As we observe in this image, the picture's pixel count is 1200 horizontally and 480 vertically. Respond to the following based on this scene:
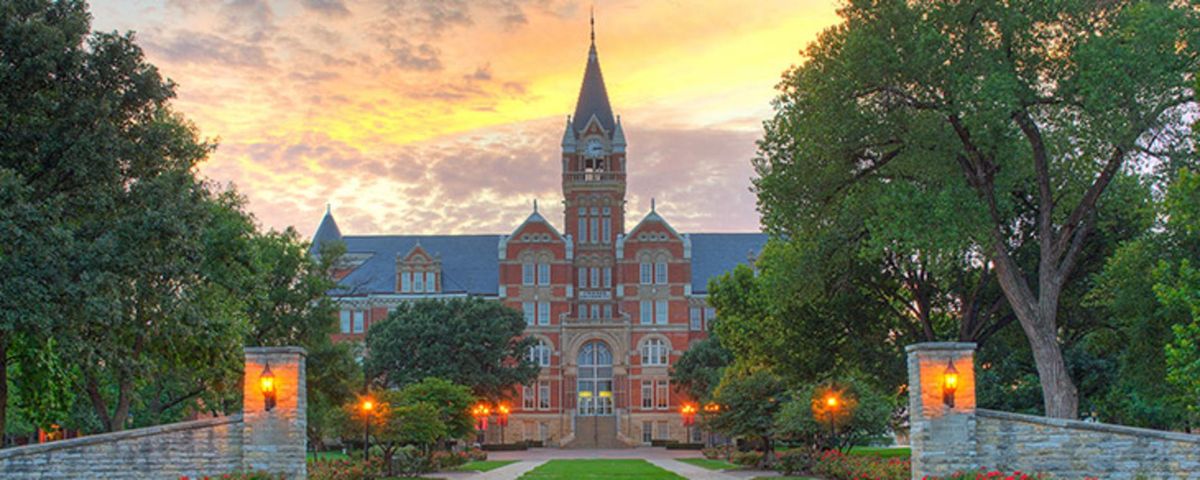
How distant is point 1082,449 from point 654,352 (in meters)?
61.7

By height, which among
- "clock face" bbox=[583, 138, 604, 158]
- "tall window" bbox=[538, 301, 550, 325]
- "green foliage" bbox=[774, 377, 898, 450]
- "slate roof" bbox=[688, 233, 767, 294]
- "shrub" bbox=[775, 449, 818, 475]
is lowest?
"shrub" bbox=[775, 449, 818, 475]

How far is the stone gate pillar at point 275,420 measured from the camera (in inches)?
779

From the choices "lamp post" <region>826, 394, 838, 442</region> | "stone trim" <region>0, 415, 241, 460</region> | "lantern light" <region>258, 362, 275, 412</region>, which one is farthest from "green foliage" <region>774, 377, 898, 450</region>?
"stone trim" <region>0, 415, 241, 460</region>

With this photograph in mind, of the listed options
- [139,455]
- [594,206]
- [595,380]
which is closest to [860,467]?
[139,455]

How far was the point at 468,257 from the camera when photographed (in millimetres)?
87000

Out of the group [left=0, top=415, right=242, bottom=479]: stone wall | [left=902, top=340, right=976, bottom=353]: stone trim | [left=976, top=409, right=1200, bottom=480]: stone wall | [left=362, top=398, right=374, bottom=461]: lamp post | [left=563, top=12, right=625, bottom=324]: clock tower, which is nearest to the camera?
[left=976, top=409, right=1200, bottom=480]: stone wall

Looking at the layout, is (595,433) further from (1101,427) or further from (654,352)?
(1101,427)

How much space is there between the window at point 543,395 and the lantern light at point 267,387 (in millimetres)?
60312

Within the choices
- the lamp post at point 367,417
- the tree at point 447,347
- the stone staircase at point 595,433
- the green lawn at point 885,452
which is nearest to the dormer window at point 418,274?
the tree at point 447,347

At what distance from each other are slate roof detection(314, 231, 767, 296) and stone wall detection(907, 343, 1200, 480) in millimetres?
62445

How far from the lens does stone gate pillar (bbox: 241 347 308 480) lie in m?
19.8

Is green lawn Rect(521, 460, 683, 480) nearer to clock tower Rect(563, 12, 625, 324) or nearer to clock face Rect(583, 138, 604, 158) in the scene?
clock tower Rect(563, 12, 625, 324)

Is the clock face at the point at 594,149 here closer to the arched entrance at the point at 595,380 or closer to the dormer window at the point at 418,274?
the arched entrance at the point at 595,380

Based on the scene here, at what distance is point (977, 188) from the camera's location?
2620 centimetres
